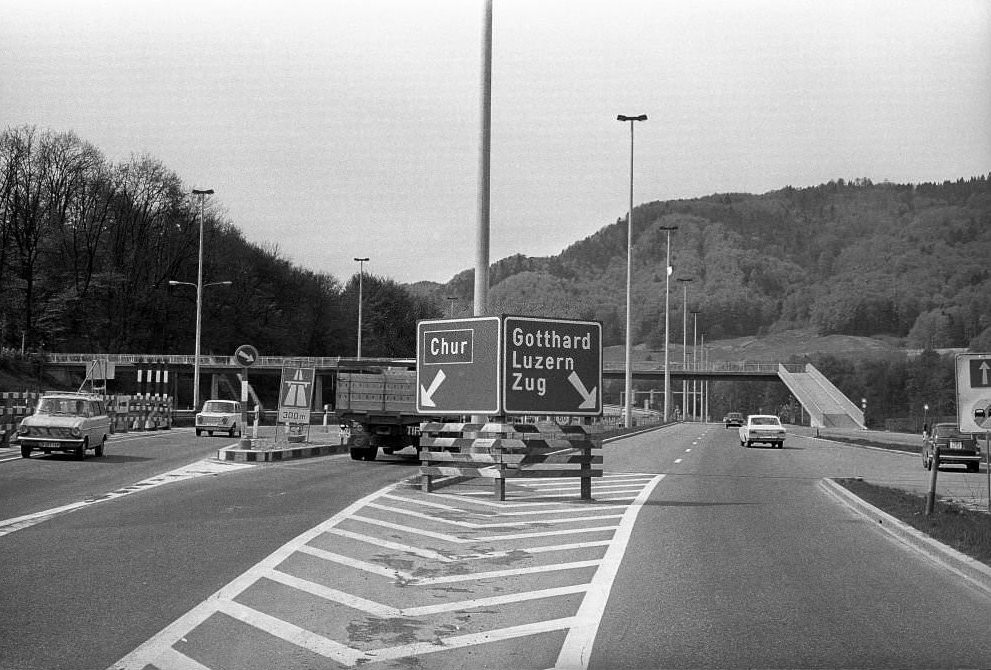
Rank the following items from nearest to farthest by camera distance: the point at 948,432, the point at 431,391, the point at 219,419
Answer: the point at 431,391
the point at 948,432
the point at 219,419

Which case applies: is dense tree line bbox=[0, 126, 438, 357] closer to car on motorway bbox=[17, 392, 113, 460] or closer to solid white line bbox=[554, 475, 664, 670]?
car on motorway bbox=[17, 392, 113, 460]

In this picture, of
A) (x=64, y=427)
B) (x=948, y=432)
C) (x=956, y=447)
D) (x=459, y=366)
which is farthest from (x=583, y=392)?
(x=948, y=432)

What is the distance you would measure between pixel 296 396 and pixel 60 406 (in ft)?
21.5

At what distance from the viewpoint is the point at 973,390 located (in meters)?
15.8

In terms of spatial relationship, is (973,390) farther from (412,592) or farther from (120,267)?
(120,267)

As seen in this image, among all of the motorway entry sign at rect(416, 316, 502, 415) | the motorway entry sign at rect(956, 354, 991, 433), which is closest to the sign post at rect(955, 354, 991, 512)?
the motorway entry sign at rect(956, 354, 991, 433)

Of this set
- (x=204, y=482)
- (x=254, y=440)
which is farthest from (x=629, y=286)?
(x=204, y=482)

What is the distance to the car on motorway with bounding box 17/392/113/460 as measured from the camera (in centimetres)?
2592

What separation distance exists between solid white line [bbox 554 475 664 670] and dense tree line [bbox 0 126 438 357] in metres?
74.0

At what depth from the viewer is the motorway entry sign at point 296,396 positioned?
30.7 m

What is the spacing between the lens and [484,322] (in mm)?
17891

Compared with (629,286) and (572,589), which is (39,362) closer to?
(629,286)

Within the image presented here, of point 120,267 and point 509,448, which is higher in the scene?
point 120,267

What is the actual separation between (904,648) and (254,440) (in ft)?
83.0
